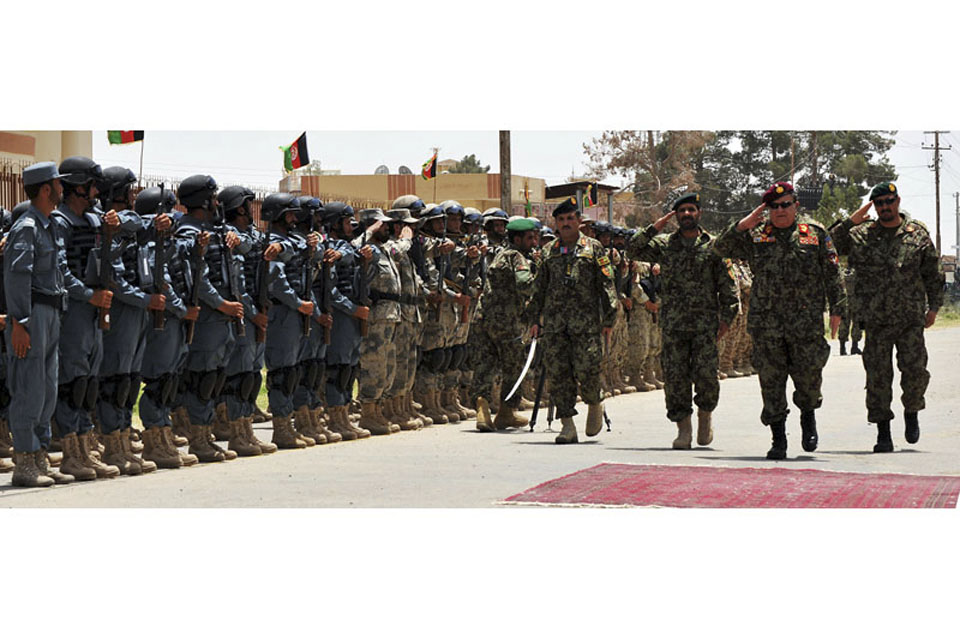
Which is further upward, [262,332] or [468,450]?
[262,332]

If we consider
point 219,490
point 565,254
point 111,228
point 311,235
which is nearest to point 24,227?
point 111,228

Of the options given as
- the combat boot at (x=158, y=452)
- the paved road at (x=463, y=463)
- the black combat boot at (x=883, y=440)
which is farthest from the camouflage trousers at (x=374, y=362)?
the black combat boot at (x=883, y=440)

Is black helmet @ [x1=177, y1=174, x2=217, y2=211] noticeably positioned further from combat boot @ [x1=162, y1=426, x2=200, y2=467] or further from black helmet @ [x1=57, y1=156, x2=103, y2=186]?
combat boot @ [x1=162, y1=426, x2=200, y2=467]

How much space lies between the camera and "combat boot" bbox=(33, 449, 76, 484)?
368 inches

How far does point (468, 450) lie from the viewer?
459 inches

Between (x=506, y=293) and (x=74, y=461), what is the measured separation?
18.4 ft

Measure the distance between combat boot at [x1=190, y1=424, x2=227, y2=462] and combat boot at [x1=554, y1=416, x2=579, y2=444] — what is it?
292cm

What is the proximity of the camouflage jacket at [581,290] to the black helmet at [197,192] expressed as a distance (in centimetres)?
303

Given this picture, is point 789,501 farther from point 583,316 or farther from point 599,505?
point 583,316

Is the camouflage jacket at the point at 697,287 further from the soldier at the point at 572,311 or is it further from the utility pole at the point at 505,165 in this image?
the utility pole at the point at 505,165

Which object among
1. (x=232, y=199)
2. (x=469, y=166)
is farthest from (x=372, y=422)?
(x=469, y=166)

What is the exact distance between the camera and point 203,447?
10.9m

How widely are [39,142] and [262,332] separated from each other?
1733 cm

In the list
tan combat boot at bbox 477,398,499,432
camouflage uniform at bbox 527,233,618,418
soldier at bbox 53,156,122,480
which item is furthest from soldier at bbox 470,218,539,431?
soldier at bbox 53,156,122,480
